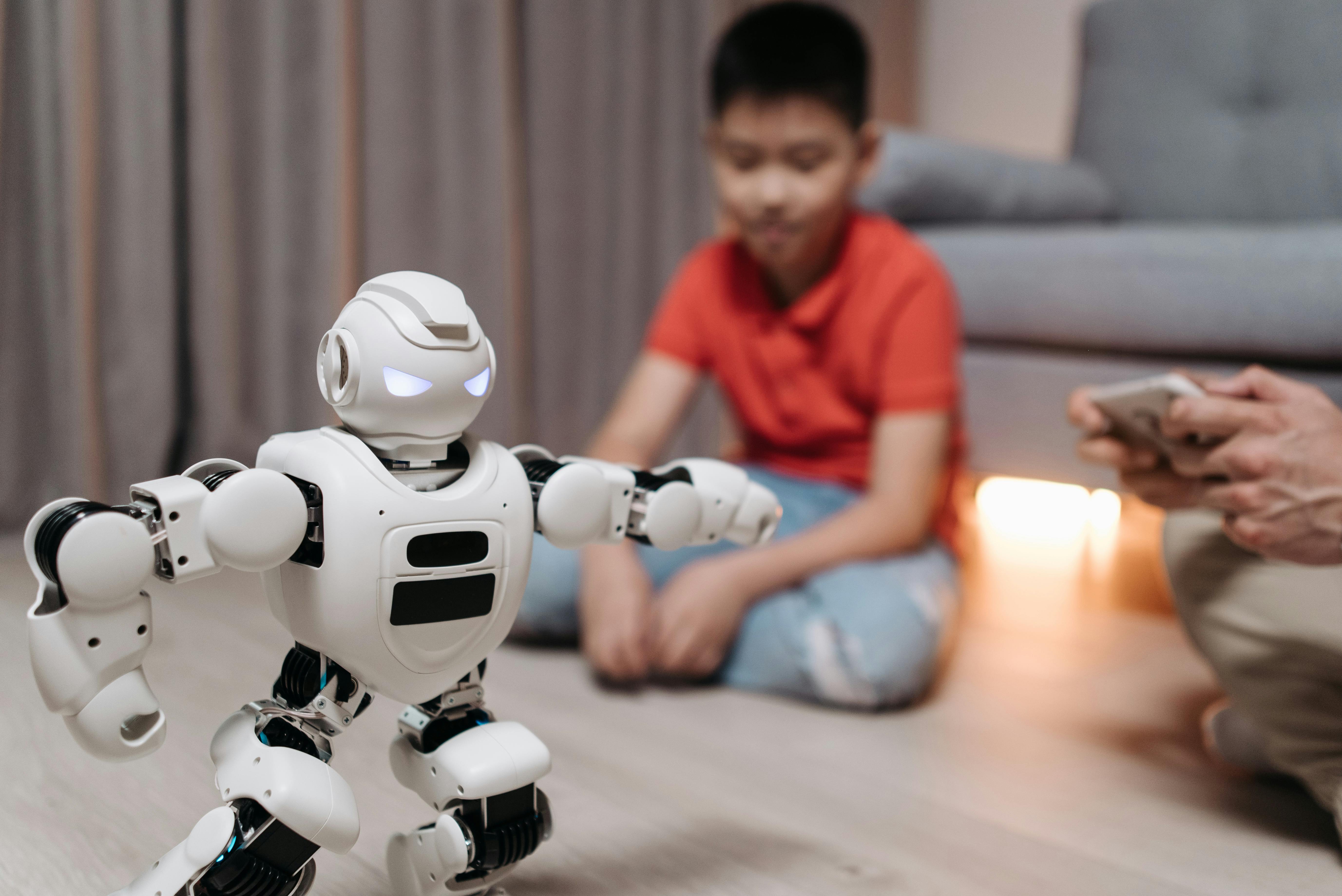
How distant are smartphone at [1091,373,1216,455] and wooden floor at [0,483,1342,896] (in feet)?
0.93

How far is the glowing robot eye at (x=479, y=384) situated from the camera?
482 mm

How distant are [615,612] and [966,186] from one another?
40.5 inches

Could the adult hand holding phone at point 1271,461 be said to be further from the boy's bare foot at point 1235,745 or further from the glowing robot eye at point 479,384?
the glowing robot eye at point 479,384

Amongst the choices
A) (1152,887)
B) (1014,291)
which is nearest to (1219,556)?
(1152,887)

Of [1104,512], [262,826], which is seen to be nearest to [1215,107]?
[1104,512]

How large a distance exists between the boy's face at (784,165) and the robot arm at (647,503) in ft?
1.82

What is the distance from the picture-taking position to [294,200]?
1607 mm

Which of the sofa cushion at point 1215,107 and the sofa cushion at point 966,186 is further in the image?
the sofa cushion at point 1215,107

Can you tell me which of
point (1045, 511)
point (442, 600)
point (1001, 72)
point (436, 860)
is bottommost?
point (1045, 511)

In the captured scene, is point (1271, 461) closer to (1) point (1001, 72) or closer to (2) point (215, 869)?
(2) point (215, 869)

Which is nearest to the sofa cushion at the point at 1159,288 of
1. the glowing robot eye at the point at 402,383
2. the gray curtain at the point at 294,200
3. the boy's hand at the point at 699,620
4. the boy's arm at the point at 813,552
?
the boy's arm at the point at 813,552

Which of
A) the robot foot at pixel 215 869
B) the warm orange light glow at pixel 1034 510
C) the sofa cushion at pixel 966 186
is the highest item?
the sofa cushion at pixel 966 186

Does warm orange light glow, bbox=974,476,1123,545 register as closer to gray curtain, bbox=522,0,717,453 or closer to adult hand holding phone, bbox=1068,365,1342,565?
gray curtain, bbox=522,0,717,453

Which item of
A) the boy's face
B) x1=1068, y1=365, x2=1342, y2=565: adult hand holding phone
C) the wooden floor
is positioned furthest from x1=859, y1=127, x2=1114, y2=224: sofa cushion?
x1=1068, y1=365, x2=1342, y2=565: adult hand holding phone
